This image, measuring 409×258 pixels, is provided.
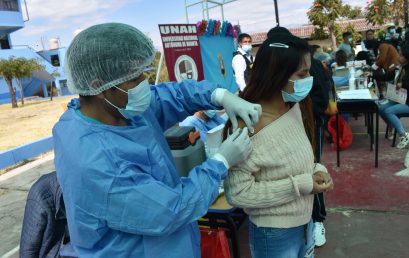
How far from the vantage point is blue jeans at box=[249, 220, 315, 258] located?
4.63ft

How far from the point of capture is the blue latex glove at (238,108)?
1279 mm

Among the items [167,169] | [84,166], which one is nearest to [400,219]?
[167,169]

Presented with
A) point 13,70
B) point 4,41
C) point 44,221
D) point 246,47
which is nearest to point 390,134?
point 246,47

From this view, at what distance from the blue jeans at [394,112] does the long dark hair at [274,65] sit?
11.5 ft

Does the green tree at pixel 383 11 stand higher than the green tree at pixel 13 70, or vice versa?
the green tree at pixel 383 11

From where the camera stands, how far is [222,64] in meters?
8.12

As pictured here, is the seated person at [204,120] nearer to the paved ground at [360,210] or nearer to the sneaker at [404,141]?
the paved ground at [360,210]

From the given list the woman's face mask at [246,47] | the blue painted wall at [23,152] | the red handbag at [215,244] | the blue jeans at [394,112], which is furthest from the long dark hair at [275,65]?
the blue painted wall at [23,152]

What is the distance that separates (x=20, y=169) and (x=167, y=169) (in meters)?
5.56

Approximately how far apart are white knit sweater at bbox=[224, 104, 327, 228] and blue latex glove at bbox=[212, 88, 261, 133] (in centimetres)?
9

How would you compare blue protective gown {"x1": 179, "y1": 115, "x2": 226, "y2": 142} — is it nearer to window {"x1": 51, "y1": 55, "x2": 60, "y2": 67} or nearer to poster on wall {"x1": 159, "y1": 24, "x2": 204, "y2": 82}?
poster on wall {"x1": 159, "y1": 24, "x2": 204, "y2": 82}

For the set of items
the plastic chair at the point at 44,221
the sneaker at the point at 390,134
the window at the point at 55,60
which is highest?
the window at the point at 55,60

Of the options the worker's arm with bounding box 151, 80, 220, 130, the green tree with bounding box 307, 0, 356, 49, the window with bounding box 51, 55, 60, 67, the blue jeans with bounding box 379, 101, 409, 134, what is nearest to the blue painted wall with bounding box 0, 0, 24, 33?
the window with bounding box 51, 55, 60, 67

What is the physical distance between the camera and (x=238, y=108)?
130cm
